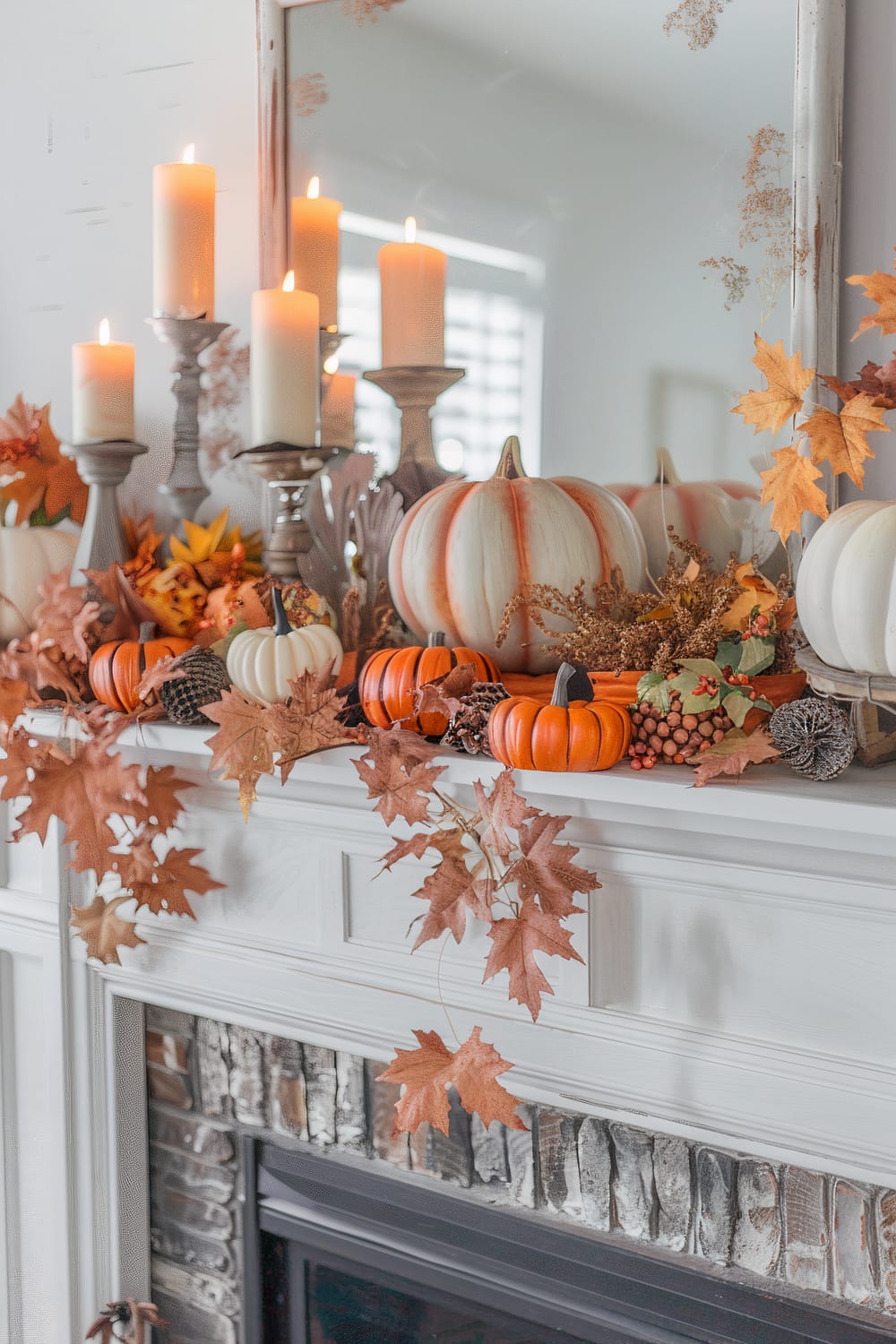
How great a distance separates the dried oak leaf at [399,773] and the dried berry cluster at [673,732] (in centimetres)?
17

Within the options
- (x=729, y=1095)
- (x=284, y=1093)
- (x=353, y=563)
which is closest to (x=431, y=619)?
(x=353, y=563)

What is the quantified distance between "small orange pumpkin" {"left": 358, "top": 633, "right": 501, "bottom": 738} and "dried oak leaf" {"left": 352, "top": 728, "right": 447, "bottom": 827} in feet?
0.12

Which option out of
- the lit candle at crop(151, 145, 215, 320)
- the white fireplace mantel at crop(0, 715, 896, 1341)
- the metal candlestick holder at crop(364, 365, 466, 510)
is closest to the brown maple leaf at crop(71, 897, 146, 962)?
the white fireplace mantel at crop(0, 715, 896, 1341)

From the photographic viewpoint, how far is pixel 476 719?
3.19 feet

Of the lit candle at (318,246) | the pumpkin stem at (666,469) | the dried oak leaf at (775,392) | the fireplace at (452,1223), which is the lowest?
the fireplace at (452,1223)

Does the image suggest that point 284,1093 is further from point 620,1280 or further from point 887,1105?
point 887,1105

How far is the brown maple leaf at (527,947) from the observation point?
0.93 meters

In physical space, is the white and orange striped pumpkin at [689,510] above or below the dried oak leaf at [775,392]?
below

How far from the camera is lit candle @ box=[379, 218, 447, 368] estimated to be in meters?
1.20

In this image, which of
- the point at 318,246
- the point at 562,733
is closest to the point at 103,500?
the point at 318,246

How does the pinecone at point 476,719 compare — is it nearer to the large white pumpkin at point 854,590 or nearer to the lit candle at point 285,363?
the large white pumpkin at point 854,590

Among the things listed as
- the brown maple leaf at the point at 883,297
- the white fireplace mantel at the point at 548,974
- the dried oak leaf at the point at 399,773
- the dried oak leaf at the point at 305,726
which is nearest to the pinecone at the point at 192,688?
the white fireplace mantel at the point at 548,974

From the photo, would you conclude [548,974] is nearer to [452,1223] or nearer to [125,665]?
[452,1223]

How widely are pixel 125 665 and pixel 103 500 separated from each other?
28cm
